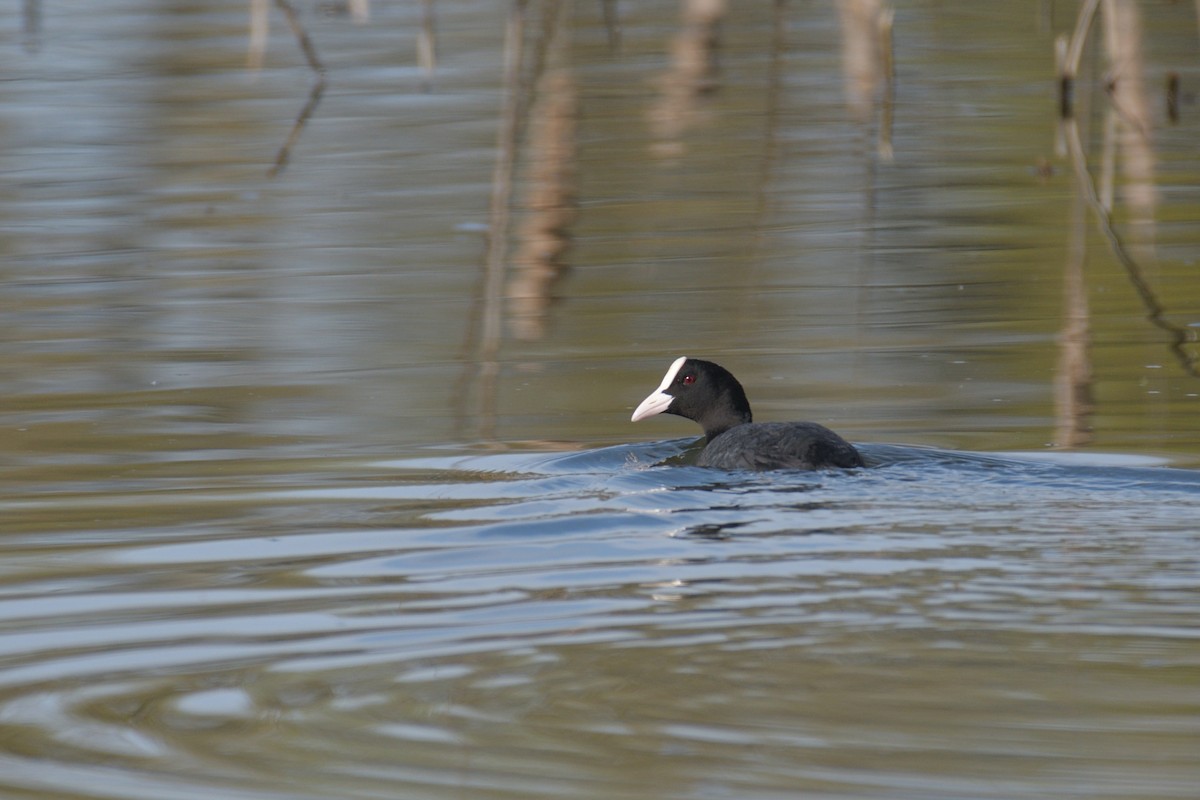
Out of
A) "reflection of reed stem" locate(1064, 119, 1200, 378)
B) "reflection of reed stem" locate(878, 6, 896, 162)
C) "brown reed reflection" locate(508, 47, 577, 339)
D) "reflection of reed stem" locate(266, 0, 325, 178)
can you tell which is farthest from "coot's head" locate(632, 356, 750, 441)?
"reflection of reed stem" locate(878, 6, 896, 162)

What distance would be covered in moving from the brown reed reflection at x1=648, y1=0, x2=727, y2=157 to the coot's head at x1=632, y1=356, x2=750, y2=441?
617cm

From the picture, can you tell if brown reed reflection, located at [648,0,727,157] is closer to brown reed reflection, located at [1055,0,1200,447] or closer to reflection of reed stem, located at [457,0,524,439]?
brown reed reflection, located at [1055,0,1200,447]

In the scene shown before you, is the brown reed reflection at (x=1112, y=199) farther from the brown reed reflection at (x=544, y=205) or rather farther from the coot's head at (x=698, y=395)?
the brown reed reflection at (x=544, y=205)

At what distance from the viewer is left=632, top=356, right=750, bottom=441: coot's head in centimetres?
748

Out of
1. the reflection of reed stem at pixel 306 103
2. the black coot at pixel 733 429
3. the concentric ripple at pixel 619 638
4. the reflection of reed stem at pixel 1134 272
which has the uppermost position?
the reflection of reed stem at pixel 306 103

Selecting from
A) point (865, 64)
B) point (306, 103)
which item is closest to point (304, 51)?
point (306, 103)

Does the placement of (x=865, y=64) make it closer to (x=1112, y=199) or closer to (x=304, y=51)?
(x=304, y=51)

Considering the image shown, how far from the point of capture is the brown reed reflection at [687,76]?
14484 mm

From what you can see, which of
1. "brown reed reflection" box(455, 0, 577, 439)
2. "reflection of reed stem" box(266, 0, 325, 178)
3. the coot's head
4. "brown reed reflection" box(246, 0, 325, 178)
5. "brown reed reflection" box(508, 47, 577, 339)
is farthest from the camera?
"reflection of reed stem" box(266, 0, 325, 178)

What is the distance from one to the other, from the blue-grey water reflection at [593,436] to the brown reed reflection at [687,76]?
4.7 inches

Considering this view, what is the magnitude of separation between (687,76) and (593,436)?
406 inches

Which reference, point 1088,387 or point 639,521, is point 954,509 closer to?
point 639,521

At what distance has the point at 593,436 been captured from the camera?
7430mm

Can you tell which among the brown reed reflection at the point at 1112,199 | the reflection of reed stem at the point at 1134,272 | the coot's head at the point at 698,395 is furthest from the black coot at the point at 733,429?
the reflection of reed stem at the point at 1134,272
